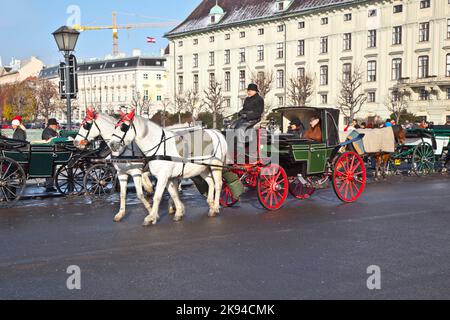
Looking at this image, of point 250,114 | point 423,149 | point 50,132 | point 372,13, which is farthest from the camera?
point 372,13

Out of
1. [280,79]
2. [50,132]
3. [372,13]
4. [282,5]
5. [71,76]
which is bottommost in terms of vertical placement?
[50,132]

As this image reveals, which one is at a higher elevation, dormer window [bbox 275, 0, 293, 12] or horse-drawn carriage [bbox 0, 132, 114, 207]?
dormer window [bbox 275, 0, 293, 12]

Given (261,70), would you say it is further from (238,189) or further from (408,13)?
(238,189)

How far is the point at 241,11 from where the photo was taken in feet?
252

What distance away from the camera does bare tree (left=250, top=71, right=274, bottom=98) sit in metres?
63.3

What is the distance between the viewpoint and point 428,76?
183ft

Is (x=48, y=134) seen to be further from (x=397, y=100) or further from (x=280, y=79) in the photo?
(x=280, y=79)

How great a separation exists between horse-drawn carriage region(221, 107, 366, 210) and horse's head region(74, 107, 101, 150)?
8.61 ft

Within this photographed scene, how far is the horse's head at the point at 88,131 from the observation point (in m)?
9.49

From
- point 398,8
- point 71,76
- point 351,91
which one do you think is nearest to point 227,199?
point 71,76

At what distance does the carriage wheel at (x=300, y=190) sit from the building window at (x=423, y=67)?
48.1 metres

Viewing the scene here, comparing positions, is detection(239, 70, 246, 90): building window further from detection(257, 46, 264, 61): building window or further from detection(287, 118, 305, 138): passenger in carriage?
detection(287, 118, 305, 138): passenger in carriage

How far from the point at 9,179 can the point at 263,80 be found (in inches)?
2155

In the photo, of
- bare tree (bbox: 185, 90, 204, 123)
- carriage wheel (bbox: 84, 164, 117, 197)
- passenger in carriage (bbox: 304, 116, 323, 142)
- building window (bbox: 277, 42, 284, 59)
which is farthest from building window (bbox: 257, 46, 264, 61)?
passenger in carriage (bbox: 304, 116, 323, 142)
